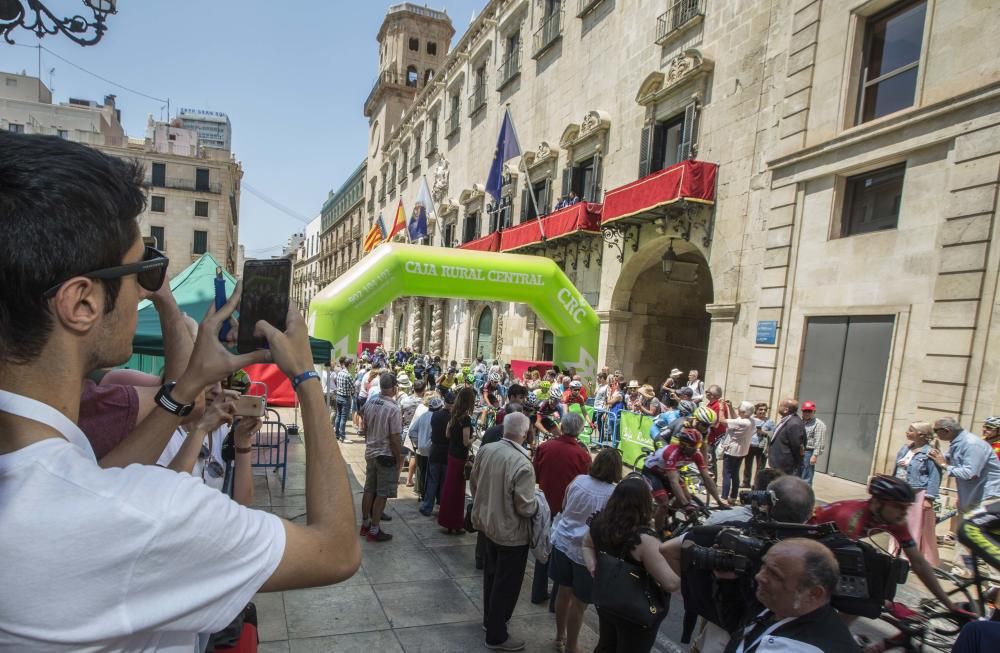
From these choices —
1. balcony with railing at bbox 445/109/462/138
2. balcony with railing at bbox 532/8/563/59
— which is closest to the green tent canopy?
balcony with railing at bbox 532/8/563/59

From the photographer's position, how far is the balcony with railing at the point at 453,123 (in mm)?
26844

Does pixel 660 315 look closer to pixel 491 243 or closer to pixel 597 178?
pixel 597 178

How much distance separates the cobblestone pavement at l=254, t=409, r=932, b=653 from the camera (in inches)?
158

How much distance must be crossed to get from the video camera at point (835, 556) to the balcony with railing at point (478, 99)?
24.0 meters

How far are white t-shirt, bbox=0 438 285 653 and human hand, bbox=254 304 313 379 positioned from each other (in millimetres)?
375

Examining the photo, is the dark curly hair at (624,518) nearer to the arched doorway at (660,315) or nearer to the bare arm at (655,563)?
the bare arm at (655,563)

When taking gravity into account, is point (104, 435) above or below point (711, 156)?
below

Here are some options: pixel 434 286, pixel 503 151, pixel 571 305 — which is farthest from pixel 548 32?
pixel 434 286

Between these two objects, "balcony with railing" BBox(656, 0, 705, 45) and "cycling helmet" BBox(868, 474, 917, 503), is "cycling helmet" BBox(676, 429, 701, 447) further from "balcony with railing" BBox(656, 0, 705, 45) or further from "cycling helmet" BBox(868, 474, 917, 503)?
"balcony with railing" BBox(656, 0, 705, 45)

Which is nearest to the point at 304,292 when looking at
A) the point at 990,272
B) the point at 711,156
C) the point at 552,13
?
the point at 552,13

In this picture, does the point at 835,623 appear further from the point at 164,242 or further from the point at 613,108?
the point at 164,242

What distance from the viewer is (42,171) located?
90 centimetres

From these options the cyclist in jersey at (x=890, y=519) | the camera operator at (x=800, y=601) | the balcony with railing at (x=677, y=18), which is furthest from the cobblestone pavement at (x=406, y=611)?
the balcony with railing at (x=677, y=18)

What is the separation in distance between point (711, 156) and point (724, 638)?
10.9m
